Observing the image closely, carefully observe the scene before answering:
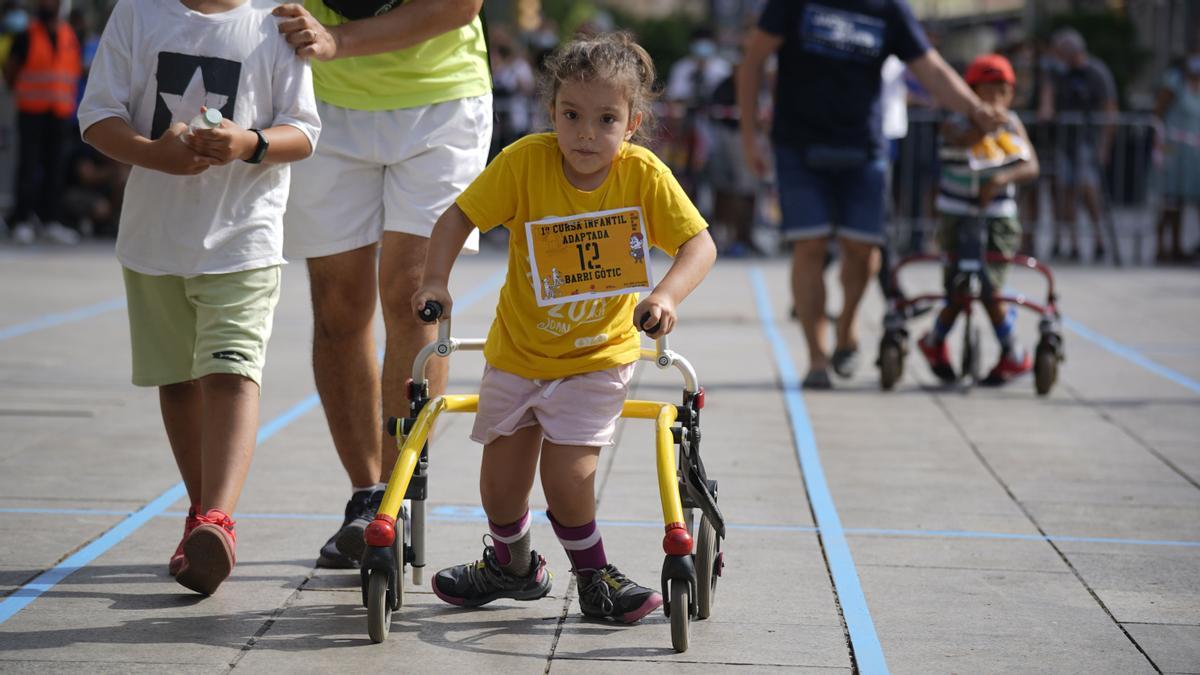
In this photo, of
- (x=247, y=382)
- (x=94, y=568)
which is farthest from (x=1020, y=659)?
(x=94, y=568)

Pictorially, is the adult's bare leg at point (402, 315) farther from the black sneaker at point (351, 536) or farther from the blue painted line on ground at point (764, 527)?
the blue painted line on ground at point (764, 527)

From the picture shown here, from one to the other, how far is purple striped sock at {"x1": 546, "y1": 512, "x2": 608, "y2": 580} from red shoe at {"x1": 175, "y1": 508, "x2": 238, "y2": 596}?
2.81ft

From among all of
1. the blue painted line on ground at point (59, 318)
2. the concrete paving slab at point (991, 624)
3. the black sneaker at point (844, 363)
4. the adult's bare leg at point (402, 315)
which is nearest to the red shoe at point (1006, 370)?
the black sneaker at point (844, 363)

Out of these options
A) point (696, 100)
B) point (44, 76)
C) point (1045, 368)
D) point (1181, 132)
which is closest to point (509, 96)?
point (696, 100)

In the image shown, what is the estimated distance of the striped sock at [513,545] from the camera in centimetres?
437

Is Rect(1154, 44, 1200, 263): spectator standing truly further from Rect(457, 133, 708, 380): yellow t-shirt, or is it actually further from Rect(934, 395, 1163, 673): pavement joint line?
Rect(457, 133, 708, 380): yellow t-shirt

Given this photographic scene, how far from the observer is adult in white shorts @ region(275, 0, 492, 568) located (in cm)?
488

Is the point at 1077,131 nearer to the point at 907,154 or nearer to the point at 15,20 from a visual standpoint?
the point at 907,154

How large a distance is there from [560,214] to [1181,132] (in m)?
13.6

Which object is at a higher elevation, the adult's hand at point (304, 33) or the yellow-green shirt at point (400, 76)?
the adult's hand at point (304, 33)

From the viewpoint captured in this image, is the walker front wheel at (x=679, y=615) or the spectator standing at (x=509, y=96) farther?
the spectator standing at (x=509, y=96)

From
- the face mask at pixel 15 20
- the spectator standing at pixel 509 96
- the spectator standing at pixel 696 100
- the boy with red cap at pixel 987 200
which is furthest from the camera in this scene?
the spectator standing at pixel 509 96

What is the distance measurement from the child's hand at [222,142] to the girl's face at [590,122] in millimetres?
872

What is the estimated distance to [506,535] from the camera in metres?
4.36
